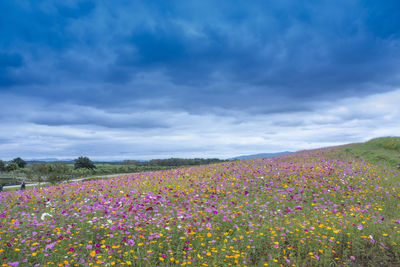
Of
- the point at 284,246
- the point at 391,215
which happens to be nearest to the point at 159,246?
the point at 284,246

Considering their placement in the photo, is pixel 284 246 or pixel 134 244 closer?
pixel 134 244

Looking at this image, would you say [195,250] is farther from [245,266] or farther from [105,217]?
[105,217]

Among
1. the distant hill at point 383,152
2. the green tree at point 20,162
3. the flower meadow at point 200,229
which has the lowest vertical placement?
the flower meadow at point 200,229

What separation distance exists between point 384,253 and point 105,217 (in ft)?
23.6

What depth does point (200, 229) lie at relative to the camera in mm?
5980

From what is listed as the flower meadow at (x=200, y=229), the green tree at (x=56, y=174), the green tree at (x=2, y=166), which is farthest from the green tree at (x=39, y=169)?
the green tree at (x=2, y=166)

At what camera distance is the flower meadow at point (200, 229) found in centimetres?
516

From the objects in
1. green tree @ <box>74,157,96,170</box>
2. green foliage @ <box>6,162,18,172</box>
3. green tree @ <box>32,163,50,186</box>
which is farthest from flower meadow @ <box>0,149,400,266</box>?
green foliage @ <box>6,162,18,172</box>

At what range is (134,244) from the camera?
545 centimetres

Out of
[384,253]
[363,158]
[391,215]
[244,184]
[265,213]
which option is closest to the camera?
[384,253]

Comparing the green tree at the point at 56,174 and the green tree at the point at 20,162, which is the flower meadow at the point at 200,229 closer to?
the green tree at the point at 56,174

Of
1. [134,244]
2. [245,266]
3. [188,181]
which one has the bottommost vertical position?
[245,266]

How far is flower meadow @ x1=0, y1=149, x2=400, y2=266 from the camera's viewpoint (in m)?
5.16

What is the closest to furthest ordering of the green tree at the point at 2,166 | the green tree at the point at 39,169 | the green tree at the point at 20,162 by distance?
the green tree at the point at 39,169
the green tree at the point at 2,166
the green tree at the point at 20,162
